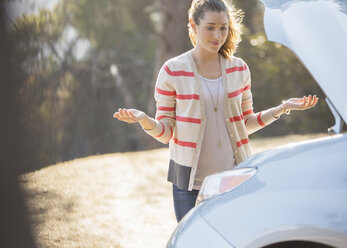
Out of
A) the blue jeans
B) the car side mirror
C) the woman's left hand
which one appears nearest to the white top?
the blue jeans

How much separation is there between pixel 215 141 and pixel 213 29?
593 millimetres

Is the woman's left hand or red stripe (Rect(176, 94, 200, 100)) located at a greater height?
red stripe (Rect(176, 94, 200, 100))

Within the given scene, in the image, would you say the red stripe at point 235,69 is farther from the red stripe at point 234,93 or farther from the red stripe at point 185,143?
the red stripe at point 185,143

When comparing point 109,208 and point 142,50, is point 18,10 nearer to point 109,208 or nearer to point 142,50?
point 109,208

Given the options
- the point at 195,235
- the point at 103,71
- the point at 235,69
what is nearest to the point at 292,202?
the point at 195,235

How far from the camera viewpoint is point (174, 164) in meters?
2.61

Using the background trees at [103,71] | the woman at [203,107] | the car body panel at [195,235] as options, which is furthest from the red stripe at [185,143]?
the background trees at [103,71]

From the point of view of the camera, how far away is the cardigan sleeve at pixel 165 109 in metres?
2.49

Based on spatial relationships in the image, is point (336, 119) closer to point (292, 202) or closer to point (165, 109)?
point (292, 202)

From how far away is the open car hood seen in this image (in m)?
1.83

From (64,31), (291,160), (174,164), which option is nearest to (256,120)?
(174,164)

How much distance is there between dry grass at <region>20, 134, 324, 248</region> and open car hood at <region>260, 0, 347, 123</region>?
8.35 feet

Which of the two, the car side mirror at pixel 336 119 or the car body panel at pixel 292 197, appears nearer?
the car body panel at pixel 292 197

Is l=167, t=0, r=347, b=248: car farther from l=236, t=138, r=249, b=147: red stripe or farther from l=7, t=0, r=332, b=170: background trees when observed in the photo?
l=7, t=0, r=332, b=170: background trees
